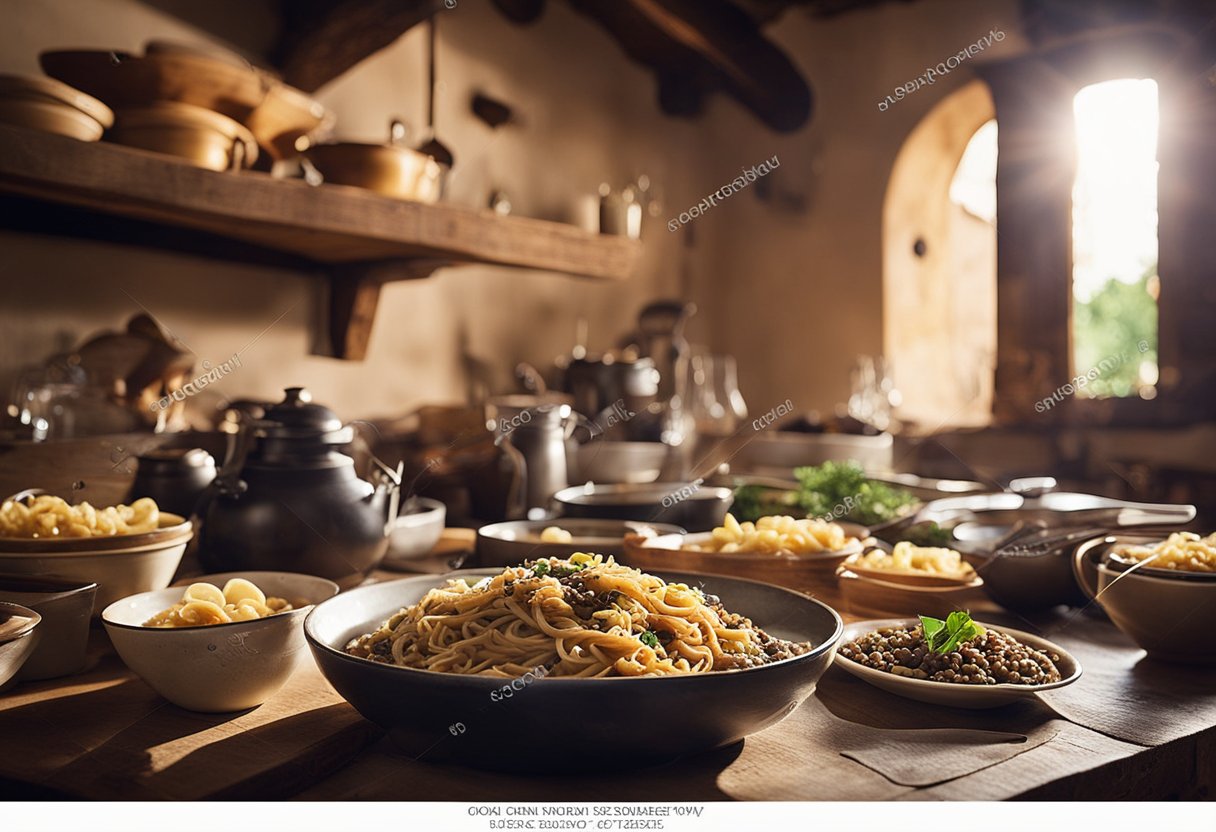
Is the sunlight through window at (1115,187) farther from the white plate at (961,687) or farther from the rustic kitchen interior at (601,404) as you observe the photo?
the white plate at (961,687)

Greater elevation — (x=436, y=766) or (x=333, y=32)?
(x=333, y=32)

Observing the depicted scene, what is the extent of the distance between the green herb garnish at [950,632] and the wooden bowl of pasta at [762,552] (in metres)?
0.35

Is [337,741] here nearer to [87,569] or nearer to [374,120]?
[87,569]

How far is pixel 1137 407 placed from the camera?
140 inches

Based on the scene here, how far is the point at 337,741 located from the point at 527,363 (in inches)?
120

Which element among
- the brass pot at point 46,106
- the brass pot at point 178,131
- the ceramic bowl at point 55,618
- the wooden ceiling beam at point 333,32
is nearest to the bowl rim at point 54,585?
the ceramic bowl at point 55,618

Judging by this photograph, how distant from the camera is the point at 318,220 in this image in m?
2.21

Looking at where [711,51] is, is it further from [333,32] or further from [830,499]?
[830,499]

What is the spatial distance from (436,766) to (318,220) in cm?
164

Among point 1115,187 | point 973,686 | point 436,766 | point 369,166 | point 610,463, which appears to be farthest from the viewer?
point 1115,187

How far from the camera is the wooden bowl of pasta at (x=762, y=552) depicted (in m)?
1.42

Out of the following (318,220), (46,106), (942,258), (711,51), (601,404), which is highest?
(711,51)

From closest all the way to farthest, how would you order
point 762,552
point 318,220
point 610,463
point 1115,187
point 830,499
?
point 762,552, point 830,499, point 318,220, point 610,463, point 1115,187

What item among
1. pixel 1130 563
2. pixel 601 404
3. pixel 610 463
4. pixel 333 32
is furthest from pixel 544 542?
pixel 333 32
